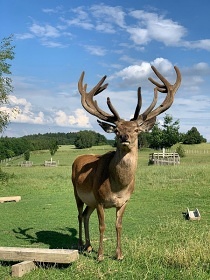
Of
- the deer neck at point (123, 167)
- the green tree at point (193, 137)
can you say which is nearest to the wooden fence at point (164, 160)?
the deer neck at point (123, 167)

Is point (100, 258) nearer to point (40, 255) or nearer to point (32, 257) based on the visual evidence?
point (40, 255)

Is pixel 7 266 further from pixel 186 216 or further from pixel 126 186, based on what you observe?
pixel 186 216

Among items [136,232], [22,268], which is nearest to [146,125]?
[22,268]

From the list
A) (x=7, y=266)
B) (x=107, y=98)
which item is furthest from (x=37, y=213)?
(x=107, y=98)

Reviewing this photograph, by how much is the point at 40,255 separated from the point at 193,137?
9277 cm

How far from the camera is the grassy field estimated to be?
6984mm

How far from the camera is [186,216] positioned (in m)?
13.8

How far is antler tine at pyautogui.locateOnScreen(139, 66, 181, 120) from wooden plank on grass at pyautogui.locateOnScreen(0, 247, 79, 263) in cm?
294

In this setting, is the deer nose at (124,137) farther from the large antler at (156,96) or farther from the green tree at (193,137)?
the green tree at (193,137)

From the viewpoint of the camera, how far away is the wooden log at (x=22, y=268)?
7.15 meters

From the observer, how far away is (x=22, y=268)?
285 inches

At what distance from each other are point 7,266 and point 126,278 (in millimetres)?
2607

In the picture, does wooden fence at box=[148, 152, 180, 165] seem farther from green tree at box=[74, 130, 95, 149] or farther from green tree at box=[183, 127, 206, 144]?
green tree at box=[74, 130, 95, 149]

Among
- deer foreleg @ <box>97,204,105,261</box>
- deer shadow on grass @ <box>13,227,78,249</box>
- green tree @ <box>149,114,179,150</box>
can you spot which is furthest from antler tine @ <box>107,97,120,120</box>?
green tree @ <box>149,114,179,150</box>
